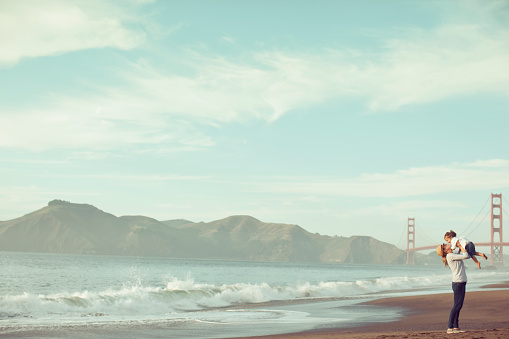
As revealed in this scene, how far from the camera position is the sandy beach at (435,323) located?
9969mm

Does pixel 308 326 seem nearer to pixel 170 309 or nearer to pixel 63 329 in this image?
pixel 63 329

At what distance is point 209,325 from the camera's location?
14.4 m

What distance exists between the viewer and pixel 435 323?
1377 cm

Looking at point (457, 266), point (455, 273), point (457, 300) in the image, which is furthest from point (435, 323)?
point (457, 266)

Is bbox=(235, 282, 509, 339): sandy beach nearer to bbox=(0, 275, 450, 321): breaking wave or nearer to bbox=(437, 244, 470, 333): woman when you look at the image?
bbox=(437, 244, 470, 333): woman

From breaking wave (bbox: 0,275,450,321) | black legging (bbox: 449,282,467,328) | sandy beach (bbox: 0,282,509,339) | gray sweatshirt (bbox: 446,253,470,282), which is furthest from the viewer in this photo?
breaking wave (bbox: 0,275,450,321)

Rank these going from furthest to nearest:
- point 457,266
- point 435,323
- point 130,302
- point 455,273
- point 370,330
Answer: point 130,302
point 435,323
point 370,330
point 455,273
point 457,266

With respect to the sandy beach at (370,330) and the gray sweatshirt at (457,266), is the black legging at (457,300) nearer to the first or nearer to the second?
the gray sweatshirt at (457,266)

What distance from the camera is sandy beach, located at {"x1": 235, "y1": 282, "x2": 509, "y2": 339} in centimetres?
997

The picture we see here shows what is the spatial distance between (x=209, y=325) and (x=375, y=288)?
82.0 feet

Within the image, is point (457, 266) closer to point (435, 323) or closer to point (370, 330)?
point (370, 330)

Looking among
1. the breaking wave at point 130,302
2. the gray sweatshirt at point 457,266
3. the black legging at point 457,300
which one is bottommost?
the breaking wave at point 130,302

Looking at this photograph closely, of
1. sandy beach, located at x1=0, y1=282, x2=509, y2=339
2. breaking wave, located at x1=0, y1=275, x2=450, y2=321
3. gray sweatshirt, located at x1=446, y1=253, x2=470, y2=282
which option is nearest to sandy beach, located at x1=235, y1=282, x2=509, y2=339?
sandy beach, located at x1=0, y1=282, x2=509, y2=339

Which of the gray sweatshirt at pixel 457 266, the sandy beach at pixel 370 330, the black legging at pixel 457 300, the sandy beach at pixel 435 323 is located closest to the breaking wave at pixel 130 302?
the sandy beach at pixel 370 330
